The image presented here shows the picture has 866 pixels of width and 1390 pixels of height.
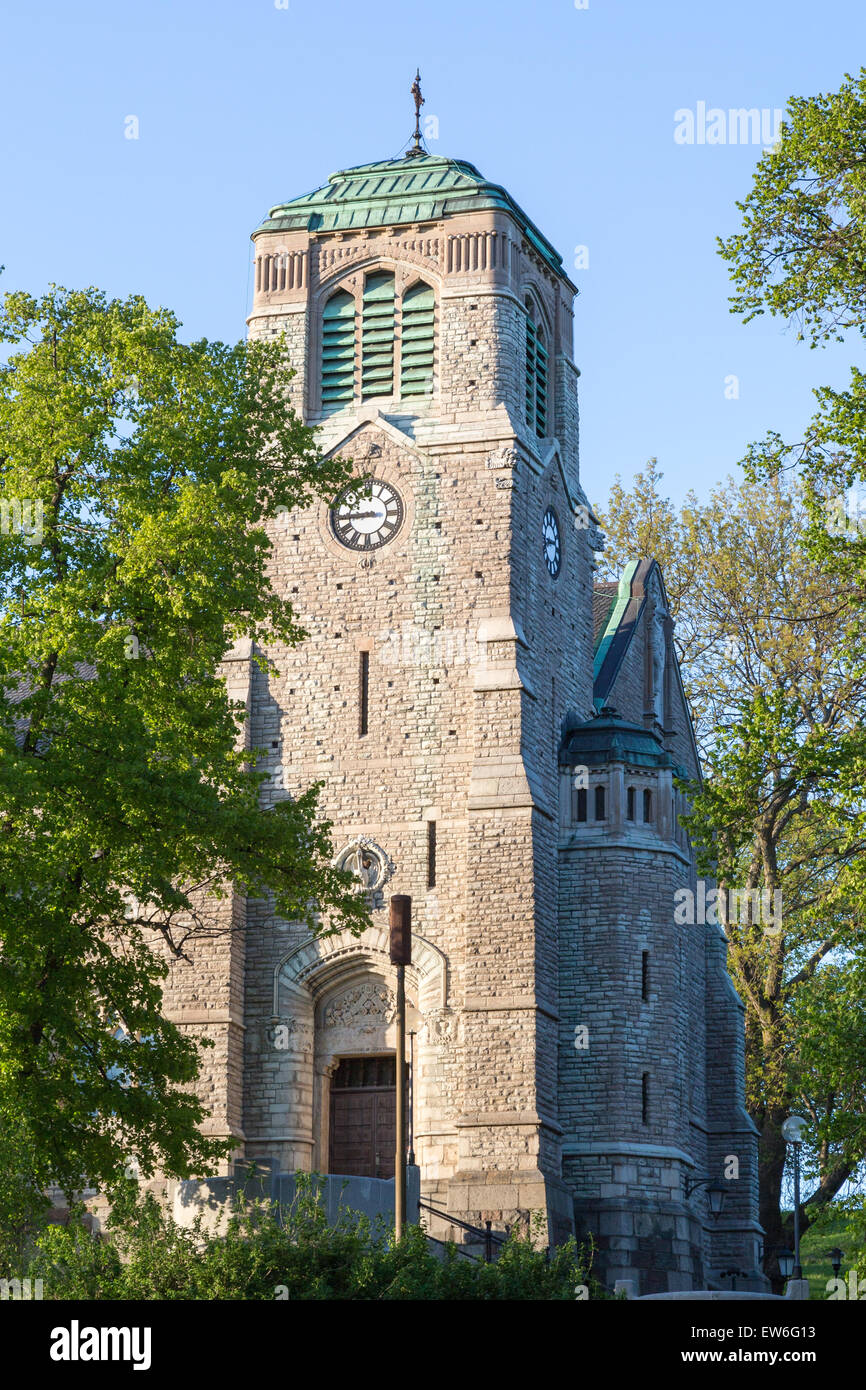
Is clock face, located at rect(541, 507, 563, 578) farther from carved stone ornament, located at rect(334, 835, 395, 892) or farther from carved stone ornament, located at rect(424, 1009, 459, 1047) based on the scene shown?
carved stone ornament, located at rect(424, 1009, 459, 1047)

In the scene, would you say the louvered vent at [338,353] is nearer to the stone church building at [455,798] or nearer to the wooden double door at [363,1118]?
the stone church building at [455,798]

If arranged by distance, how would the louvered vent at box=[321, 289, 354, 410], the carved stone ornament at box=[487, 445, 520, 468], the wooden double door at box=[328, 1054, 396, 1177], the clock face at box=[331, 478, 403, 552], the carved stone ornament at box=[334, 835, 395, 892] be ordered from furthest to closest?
the louvered vent at box=[321, 289, 354, 410], the clock face at box=[331, 478, 403, 552], the carved stone ornament at box=[487, 445, 520, 468], the carved stone ornament at box=[334, 835, 395, 892], the wooden double door at box=[328, 1054, 396, 1177]

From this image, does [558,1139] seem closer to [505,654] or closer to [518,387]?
[505,654]

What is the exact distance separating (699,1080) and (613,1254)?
6.86 m

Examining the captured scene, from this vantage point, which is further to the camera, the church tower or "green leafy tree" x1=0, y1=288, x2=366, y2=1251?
the church tower

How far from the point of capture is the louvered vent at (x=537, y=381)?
1419 inches

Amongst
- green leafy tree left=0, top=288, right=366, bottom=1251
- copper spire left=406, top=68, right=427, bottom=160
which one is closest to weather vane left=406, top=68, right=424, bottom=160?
copper spire left=406, top=68, right=427, bottom=160

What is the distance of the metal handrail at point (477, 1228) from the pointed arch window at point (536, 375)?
13.9 m

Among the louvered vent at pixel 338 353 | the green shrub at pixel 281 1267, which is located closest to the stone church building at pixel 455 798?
the louvered vent at pixel 338 353

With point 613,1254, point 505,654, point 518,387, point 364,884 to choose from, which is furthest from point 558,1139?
point 518,387

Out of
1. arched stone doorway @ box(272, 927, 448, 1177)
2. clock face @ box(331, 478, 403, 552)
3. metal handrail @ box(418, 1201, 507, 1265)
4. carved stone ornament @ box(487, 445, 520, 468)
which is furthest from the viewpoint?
clock face @ box(331, 478, 403, 552)

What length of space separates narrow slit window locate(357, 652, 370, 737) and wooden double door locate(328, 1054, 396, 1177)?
5422mm

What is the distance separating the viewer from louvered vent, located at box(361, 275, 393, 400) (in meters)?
34.7

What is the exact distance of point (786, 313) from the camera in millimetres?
21828
